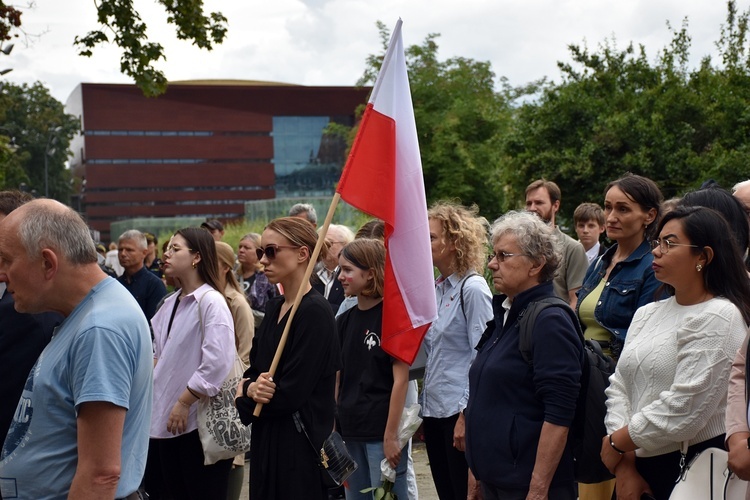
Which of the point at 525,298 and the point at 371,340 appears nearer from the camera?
the point at 525,298

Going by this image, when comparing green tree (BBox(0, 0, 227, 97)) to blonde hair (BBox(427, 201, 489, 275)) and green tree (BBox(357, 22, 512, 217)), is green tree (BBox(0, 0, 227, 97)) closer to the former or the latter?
blonde hair (BBox(427, 201, 489, 275))

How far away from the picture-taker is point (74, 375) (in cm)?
300

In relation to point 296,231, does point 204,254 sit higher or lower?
lower

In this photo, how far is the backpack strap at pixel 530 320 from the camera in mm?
4027

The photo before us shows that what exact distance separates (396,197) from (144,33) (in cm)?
1114

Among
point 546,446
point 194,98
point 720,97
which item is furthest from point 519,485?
point 194,98

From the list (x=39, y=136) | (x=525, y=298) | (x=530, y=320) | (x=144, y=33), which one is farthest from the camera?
(x=39, y=136)

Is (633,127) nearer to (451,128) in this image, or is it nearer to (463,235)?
(463,235)

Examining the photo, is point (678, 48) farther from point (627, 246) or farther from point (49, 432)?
point (49, 432)

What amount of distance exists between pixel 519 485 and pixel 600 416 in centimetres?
48

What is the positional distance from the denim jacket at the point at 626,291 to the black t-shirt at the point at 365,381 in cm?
123

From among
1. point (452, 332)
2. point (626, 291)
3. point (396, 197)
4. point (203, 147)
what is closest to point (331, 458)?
point (452, 332)

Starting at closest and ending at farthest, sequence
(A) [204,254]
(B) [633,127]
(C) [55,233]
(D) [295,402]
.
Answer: (C) [55,233] < (D) [295,402] < (A) [204,254] < (B) [633,127]

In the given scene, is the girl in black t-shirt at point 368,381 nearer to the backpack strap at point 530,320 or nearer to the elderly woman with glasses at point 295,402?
the elderly woman with glasses at point 295,402
